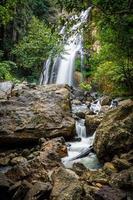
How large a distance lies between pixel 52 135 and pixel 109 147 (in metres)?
2.59

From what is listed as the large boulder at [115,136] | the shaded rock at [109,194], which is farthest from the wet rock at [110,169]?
the shaded rock at [109,194]

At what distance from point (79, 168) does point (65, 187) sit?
1986 mm

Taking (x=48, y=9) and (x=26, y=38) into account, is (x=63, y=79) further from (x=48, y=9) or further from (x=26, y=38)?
(x=48, y=9)

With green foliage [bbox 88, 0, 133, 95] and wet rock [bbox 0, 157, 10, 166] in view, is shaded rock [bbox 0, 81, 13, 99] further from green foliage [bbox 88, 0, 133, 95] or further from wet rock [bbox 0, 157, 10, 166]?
green foliage [bbox 88, 0, 133, 95]

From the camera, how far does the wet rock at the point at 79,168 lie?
8023 mm

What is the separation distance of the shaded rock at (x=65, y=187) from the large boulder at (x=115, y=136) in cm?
224

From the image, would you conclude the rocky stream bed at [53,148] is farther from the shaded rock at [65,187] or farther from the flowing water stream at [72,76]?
the flowing water stream at [72,76]

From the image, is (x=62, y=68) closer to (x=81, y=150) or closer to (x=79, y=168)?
(x=81, y=150)

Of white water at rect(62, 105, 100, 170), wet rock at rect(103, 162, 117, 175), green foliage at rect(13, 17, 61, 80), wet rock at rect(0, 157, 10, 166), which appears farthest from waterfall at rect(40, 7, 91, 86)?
wet rock at rect(103, 162, 117, 175)

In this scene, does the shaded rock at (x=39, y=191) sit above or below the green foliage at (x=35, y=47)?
below

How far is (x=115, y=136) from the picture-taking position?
870 centimetres

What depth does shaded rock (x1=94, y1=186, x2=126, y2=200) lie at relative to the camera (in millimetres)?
6137

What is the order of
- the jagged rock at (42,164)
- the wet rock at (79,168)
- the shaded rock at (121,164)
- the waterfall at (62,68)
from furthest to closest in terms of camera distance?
the waterfall at (62,68) < the wet rock at (79,168) < the shaded rock at (121,164) < the jagged rock at (42,164)

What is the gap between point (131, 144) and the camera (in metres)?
8.55
